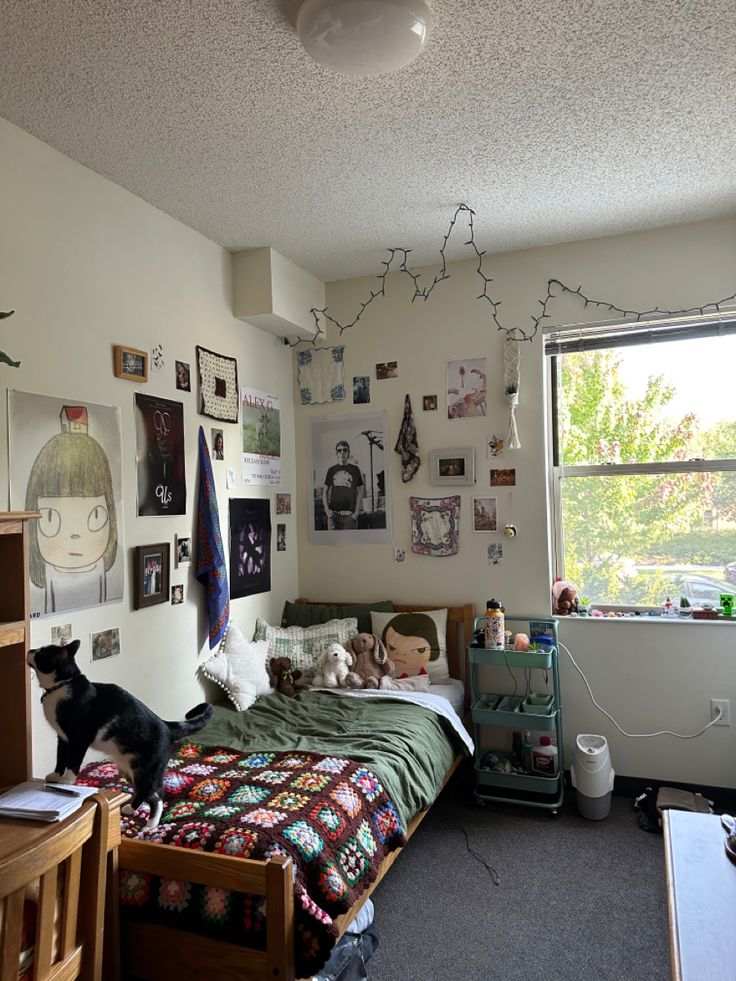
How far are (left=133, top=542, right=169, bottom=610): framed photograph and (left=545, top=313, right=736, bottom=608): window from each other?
1.93m

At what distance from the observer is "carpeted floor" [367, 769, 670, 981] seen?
2158mm

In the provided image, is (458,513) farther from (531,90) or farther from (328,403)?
(531,90)

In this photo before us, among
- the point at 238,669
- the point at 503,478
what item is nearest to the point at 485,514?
the point at 503,478

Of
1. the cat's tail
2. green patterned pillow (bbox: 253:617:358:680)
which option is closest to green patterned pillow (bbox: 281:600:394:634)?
green patterned pillow (bbox: 253:617:358:680)

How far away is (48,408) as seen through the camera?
2.30 metres

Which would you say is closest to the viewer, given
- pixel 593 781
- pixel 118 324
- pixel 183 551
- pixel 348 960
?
pixel 348 960

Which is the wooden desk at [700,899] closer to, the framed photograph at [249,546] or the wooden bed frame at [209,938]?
the wooden bed frame at [209,938]

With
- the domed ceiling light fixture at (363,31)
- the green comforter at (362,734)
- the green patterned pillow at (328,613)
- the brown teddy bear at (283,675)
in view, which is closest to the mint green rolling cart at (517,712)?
the green comforter at (362,734)

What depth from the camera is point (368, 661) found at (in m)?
3.34

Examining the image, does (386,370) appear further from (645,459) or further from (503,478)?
(645,459)

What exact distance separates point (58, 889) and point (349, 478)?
8.76ft

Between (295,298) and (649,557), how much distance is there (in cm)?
216

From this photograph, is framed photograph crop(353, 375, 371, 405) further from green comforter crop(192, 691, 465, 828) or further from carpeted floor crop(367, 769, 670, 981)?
carpeted floor crop(367, 769, 670, 981)

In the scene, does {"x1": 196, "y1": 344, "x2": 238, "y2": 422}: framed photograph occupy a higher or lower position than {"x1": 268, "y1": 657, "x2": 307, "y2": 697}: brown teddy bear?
higher
